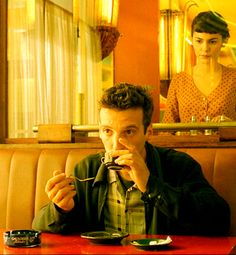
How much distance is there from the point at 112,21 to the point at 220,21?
820 mm

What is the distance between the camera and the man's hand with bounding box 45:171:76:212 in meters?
1.76

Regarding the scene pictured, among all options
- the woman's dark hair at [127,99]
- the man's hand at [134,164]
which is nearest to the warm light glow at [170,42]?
the woman's dark hair at [127,99]

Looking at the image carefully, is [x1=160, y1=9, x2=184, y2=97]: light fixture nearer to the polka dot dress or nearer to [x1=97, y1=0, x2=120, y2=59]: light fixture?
the polka dot dress

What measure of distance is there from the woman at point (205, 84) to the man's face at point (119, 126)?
95 cm

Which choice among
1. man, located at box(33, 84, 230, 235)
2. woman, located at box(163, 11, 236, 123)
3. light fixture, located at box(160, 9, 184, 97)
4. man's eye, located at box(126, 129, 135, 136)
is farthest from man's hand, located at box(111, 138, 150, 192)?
light fixture, located at box(160, 9, 184, 97)

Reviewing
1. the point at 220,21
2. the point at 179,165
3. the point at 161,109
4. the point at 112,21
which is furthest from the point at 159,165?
the point at 112,21

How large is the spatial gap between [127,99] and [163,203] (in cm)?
42

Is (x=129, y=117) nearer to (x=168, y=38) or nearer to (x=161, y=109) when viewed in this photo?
(x=161, y=109)

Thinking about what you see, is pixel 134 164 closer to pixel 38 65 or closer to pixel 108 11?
pixel 108 11

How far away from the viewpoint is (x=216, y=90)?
2.95 meters

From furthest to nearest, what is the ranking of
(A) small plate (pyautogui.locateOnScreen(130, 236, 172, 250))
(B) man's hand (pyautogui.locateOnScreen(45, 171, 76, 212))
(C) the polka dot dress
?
(C) the polka dot dress → (B) man's hand (pyautogui.locateOnScreen(45, 171, 76, 212)) → (A) small plate (pyautogui.locateOnScreen(130, 236, 172, 250))

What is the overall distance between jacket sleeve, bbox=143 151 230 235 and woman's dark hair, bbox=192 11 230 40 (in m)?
1.26

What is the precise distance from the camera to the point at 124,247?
5.22 feet

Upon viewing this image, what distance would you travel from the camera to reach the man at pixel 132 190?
1.81 m
